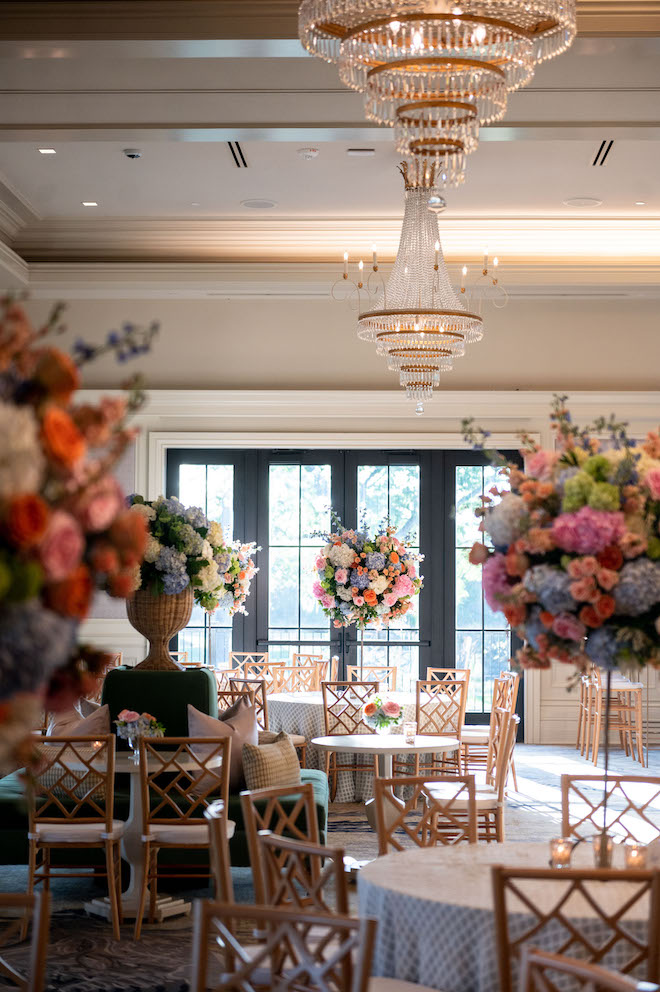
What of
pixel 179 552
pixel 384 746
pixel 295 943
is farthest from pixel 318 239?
pixel 295 943

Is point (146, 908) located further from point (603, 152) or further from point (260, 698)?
point (603, 152)

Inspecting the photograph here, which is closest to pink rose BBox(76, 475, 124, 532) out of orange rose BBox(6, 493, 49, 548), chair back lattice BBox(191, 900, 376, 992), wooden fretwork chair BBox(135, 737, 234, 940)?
orange rose BBox(6, 493, 49, 548)

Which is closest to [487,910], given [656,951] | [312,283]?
Result: [656,951]

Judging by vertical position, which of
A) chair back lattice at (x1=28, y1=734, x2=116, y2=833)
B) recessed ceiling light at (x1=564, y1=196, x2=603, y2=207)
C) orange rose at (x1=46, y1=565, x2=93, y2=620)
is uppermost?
recessed ceiling light at (x1=564, y1=196, x2=603, y2=207)

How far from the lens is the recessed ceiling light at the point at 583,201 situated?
31.4ft

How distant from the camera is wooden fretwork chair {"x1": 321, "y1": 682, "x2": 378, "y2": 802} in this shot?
8734 millimetres

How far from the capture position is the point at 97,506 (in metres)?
1.94

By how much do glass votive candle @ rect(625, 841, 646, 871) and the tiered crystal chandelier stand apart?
256 centimetres

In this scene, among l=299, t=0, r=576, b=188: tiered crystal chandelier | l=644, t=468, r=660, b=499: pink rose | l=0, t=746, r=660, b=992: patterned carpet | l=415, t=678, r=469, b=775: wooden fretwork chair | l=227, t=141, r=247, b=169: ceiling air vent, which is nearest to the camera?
l=644, t=468, r=660, b=499: pink rose

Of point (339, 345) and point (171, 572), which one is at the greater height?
point (339, 345)

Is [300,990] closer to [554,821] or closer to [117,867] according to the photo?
[117,867]

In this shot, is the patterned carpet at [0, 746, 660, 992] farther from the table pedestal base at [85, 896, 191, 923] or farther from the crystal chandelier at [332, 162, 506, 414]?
the crystal chandelier at [332, 162, 506, 414]

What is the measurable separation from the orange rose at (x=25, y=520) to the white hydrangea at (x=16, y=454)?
2 cm

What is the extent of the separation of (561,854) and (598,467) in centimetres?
132
